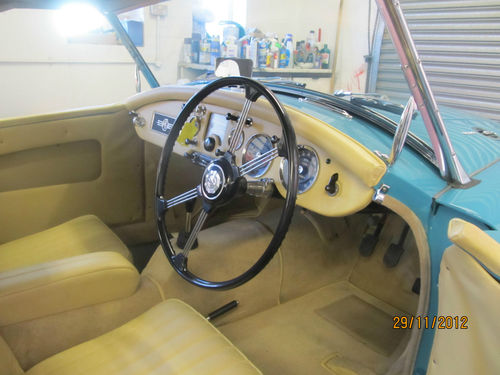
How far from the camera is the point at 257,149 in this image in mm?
1252

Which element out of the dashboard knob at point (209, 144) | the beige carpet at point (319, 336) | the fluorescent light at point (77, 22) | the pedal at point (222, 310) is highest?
the fluorescent light at point (77, 22)

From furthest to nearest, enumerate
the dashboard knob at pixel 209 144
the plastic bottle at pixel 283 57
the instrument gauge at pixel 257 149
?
1. the plastic bottle at pixel 283 57
2. the dashboard knob at pixel 209 144
3. the instrument gauge at pixel 257 149

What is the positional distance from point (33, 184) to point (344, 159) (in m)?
1.38

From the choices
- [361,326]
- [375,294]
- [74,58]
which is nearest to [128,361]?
[361,326]

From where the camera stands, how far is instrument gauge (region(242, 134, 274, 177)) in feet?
4.00

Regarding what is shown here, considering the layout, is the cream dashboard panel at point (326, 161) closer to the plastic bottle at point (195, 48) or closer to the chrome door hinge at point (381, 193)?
the chrome door hinge at point (381, 193)

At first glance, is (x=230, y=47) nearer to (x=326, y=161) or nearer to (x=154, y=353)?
(x=326, y=161)

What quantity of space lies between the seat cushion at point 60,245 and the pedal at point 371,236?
40.5 inches

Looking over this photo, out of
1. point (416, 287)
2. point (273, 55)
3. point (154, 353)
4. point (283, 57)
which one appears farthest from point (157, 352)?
point (283, 57)

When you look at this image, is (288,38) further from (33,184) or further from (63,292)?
(63,292)

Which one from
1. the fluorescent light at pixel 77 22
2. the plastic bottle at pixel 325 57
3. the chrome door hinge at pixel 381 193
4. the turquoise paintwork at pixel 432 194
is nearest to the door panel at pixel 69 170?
the turquoise paintwork at pixel 432 194

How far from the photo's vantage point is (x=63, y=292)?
1.04m

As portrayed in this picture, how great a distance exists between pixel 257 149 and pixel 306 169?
0.63ft

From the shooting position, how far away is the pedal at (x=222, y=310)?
1441 mm
